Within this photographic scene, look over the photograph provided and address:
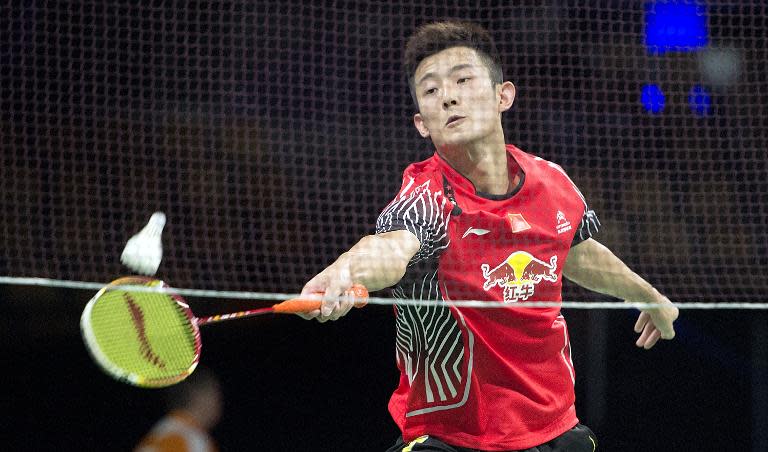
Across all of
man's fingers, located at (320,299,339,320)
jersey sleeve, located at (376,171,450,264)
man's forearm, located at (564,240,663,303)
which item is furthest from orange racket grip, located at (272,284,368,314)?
man's forearm, located at (564,240,663,303)

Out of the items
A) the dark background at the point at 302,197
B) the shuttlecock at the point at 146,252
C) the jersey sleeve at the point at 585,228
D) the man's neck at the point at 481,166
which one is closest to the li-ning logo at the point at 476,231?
the man's neck at the point at 481,166

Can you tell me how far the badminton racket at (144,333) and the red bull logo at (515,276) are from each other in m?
0.64

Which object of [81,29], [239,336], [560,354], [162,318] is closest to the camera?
[162,318]

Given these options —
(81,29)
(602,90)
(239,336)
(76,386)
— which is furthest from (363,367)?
(81,29)

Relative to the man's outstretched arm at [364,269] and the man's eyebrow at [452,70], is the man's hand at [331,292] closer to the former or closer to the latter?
the man's outstretched arm at [364,269]

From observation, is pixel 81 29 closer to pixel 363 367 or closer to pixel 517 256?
pixel 363 367

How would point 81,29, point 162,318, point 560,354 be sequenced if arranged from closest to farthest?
point 162,318, point 560,354, point 81,29

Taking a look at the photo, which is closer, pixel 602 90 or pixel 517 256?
pixel 517 256

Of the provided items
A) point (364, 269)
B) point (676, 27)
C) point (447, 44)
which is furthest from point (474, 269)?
point (676, 27)

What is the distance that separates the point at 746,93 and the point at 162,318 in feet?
10.5

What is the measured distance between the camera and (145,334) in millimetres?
2789

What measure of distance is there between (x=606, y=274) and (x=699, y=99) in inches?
75.9

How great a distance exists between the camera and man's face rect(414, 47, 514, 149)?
304 cm

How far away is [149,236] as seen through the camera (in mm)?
2836
